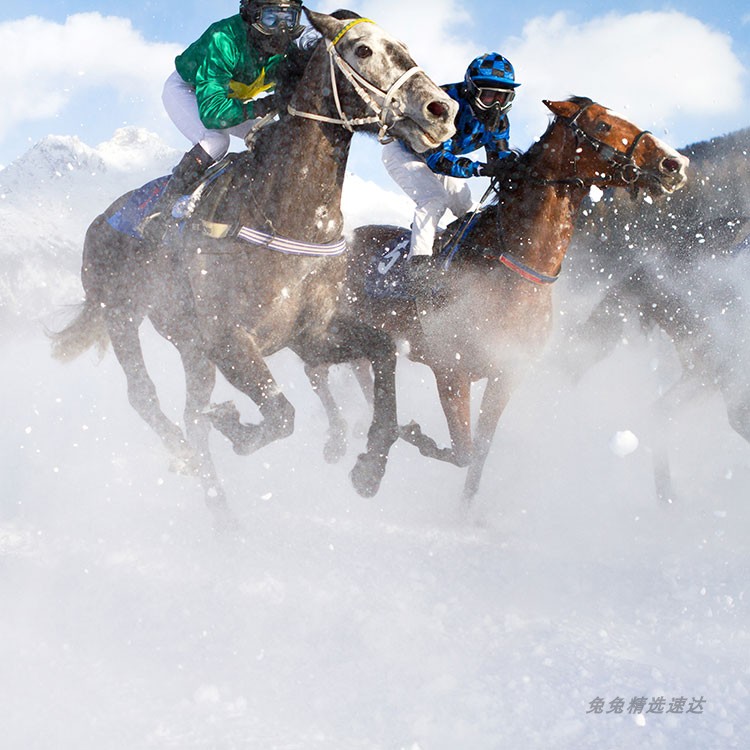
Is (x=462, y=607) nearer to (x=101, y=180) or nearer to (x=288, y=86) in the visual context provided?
(x=288, y=86)

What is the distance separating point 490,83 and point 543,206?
0.91m

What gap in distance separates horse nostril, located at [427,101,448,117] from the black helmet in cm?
96

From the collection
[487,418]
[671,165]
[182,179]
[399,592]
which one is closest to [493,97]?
[671,165]

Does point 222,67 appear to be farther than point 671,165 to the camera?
No

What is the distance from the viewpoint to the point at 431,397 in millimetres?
10250

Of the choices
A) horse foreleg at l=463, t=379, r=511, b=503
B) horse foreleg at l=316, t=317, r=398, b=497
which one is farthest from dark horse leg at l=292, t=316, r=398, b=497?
horse foreleg at l=463, t=379, r=511, b=503

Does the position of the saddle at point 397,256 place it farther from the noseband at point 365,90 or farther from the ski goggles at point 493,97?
the noseband at point 365,90

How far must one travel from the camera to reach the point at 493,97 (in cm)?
457

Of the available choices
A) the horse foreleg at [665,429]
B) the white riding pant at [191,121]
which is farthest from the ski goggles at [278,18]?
the horse foreleg at [665,429]

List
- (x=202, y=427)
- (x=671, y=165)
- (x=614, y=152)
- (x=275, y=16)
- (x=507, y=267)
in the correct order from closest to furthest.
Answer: (x=275, y=16), (x=671, y=165), (x=614, y=152), (x=507, y=267), (x=202, y=427)

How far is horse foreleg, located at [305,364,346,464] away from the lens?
5305 mm

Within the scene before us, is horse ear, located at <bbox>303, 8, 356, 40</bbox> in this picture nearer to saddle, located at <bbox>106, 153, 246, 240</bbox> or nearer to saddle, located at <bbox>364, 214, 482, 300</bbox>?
saddle, located at <bbox>106, 153, 246, 240</bbox>

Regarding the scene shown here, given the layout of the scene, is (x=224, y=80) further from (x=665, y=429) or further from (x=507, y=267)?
(x=665, y=429)

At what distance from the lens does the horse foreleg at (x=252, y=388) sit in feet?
12.6
